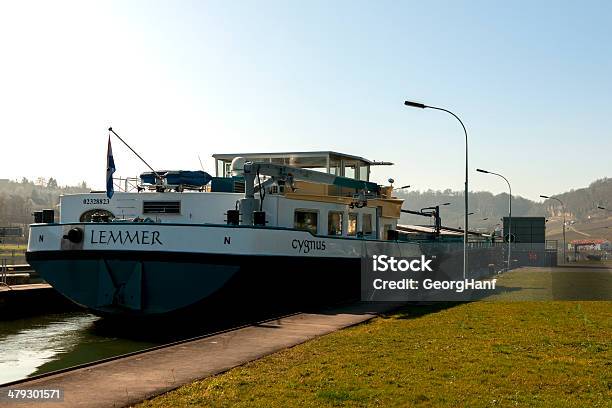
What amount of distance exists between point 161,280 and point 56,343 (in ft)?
11.5

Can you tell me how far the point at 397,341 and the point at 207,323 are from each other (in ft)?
25.3

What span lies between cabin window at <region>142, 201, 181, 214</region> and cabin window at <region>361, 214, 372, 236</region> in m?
8.73

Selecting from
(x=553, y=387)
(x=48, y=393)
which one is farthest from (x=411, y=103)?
(x=48, y=393)

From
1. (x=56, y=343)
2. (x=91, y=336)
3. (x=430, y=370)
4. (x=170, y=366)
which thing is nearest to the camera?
(x=430, y=370)

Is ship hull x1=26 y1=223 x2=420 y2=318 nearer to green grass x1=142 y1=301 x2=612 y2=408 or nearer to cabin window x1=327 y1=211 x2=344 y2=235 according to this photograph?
cabin window x1=327 y1=211 x2=344 y2=235

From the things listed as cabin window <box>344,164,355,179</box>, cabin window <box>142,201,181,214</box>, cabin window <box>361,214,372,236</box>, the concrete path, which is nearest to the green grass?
the concrete path

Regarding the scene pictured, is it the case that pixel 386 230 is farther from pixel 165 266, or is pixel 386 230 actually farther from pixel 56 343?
pixel 56 343

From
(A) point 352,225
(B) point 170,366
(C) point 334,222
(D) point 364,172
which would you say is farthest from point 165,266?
(D) point 364,172

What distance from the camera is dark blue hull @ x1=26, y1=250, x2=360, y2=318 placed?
19.3 m

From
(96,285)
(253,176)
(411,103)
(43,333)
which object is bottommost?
(43,333)

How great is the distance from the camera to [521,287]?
3203 cm

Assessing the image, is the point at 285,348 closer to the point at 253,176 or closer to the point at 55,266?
the point at 253,176

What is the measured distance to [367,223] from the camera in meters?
28.3

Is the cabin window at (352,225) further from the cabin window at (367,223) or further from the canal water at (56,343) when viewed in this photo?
the canal water at (56,343)
